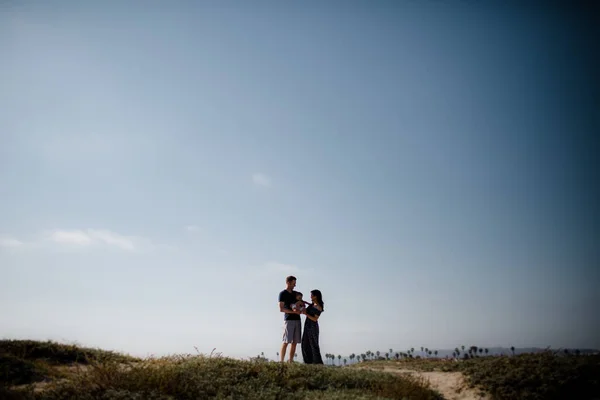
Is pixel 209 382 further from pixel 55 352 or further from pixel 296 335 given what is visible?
pixel 55 352

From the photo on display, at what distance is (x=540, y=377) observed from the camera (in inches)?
385

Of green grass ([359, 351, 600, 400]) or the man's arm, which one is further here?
the man's arm

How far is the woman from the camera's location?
45.5 ft

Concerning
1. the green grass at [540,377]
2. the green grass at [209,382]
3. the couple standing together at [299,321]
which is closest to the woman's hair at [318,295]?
the couple standing together at [299,321]

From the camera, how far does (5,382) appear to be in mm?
9320

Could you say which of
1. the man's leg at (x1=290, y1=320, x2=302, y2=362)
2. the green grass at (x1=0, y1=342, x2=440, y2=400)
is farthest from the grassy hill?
the man's leg at (x1=290, y1=320, x2=302, y2=362)

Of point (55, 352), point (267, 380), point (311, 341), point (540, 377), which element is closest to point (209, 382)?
point (267, 380)

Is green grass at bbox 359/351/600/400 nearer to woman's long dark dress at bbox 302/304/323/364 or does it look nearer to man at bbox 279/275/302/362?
woman's long dark dress at bbox 302/304/323/364

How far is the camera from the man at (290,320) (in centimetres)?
1344

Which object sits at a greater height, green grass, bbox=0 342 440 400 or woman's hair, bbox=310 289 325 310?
woman's hair, bbox=310 289 325 310

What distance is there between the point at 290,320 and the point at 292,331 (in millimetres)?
422

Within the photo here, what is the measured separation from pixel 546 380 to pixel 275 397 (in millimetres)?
7038

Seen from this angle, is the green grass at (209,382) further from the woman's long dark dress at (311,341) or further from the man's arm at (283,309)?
the woman's long dark dress at (311,341)

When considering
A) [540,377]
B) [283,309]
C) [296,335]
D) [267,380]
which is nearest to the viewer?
[540,377]
